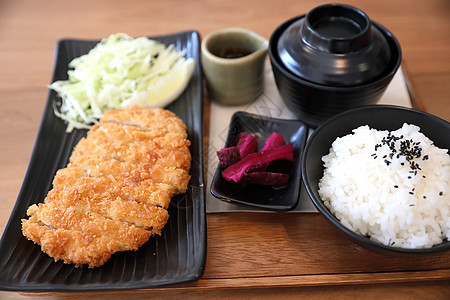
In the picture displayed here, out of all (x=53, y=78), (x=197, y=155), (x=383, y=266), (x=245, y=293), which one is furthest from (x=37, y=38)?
(x=383, y=266)

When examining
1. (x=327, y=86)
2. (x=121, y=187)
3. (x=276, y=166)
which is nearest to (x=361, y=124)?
(x=327, y=86)

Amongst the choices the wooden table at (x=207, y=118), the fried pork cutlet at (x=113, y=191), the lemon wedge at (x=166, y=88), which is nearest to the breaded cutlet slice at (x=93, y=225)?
the fried pork cutlet at (x=113, y=191)

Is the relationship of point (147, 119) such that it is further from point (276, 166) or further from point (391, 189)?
point (391, 189)

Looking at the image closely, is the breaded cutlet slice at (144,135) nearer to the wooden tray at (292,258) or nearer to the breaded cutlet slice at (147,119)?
the breaded cutlet slice at (147,119)

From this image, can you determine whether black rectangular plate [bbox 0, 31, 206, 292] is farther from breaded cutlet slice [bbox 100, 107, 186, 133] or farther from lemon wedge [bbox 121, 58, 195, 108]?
lemon wedge [bbox 121, 58, 195, 108]

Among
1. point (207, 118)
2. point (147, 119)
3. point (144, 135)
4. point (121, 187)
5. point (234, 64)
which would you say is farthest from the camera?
point (207, 118)

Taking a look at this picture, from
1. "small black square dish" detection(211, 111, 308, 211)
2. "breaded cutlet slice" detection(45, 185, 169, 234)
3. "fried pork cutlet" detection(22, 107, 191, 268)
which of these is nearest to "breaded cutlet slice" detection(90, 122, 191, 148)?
"fried pork cutlet" detection(22, 107, 191, 268)
